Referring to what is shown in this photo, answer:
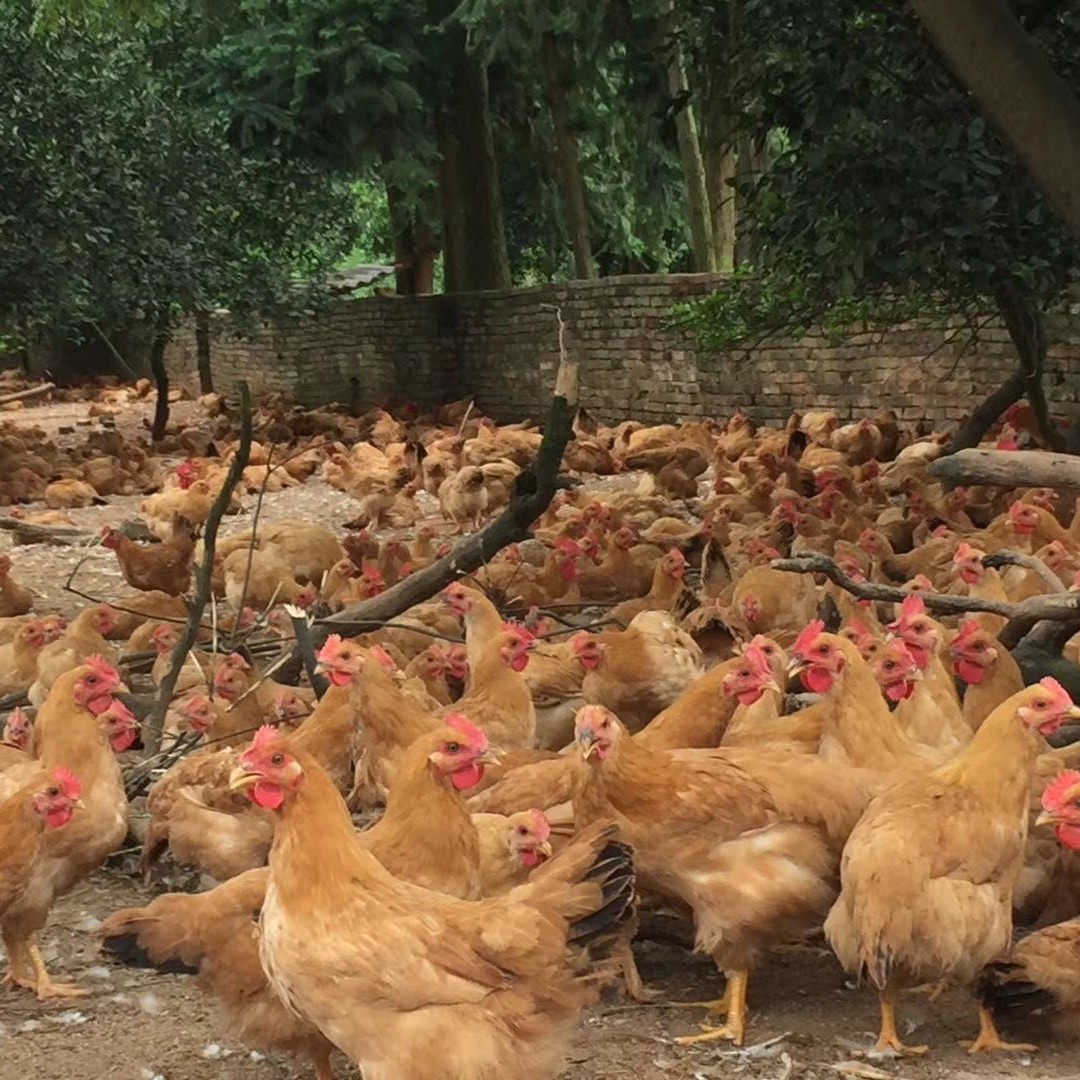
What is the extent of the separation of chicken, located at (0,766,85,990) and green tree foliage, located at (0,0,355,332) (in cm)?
891

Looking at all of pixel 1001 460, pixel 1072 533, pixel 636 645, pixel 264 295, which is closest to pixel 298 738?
pixel 636 645

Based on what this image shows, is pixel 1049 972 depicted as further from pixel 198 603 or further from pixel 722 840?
pixel 198 603

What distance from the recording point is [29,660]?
25.7ft

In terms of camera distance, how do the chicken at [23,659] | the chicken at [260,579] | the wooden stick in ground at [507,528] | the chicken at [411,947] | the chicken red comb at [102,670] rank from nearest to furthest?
the chicken at [411,947]
the chicken red comb at [102,670]
the wooden stick in ground at [507,528]
the chicken at [23,659]
the chicken at [260,579]

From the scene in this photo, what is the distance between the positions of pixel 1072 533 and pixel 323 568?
517cm

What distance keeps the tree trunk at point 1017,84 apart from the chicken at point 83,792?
421 centimetres

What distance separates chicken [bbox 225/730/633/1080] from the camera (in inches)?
128

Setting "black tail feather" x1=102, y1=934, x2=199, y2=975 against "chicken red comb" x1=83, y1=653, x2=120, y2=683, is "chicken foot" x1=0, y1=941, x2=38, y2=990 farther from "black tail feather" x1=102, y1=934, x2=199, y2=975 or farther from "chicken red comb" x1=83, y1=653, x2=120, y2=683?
"chicken red comb" x1=83, y1=653, x2=120, y2=683

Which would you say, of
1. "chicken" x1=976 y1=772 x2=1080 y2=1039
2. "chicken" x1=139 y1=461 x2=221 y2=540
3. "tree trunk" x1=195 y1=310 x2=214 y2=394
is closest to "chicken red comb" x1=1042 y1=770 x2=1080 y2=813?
"chicken" x1=976 y1=772 x2=1080 y2=1039

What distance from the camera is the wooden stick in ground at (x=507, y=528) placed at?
595 centimetres

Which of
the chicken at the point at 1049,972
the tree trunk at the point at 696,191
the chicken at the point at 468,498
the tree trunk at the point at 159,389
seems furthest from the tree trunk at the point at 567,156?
the chicken at the point at 1049,972

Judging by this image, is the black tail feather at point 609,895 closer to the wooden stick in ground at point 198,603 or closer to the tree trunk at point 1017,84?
the wooden stick in ground at point 198,603

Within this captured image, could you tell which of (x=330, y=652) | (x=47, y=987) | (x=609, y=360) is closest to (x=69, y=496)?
(x=609, y=360)

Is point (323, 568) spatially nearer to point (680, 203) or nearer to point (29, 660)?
point (29, 660)
